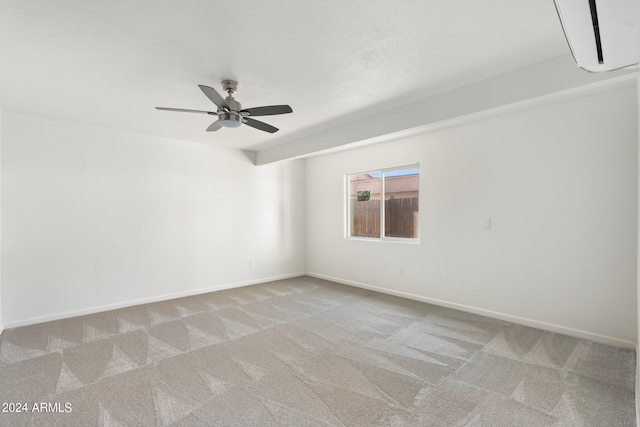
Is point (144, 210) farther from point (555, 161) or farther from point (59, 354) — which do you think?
point (555, 161)

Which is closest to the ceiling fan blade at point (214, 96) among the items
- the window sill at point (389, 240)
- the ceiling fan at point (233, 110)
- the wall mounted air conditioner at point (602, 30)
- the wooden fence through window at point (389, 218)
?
the ceiling fan at point (233, 110)

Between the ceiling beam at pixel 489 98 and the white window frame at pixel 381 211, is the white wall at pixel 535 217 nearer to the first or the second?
the white window frame at pixel 381 211

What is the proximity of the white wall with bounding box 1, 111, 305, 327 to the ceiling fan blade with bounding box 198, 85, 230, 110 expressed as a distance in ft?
8.23

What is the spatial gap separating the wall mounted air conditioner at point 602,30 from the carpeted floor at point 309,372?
6.60 feet

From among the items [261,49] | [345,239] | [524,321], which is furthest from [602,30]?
[345,239]

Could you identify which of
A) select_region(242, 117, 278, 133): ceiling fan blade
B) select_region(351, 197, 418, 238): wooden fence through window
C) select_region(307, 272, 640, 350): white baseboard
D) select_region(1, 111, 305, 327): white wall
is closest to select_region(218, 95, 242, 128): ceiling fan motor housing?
select_region(242, 117, 278, 133): ceiling fan blade

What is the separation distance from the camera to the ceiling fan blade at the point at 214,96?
2381 mm

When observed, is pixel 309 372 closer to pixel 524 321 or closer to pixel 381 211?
pixel 524 321

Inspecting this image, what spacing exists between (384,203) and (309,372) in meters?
3.30

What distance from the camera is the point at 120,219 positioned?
4387 mm

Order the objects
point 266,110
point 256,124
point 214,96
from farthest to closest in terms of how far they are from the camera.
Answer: point 256,124
point 266,110
point 214,96

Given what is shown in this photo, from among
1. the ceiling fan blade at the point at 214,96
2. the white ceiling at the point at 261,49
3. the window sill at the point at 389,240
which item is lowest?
the window sill at the point at 389,240

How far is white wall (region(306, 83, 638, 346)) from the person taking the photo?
2969 mm

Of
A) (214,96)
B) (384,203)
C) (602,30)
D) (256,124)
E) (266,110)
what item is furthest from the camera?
(384,203)
